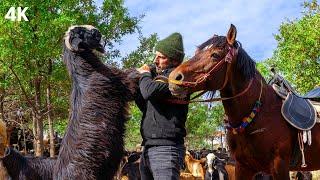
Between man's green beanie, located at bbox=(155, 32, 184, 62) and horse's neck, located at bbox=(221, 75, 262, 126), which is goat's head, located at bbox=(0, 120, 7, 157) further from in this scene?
man's green beanie, located at bbox=(155, 32, 184, 62)

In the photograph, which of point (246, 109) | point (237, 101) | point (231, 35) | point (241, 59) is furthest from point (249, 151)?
point (231, 35)

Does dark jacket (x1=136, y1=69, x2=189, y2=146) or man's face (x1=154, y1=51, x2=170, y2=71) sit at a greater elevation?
man's face (x1=154, y1=51, x2=170, y2=71)

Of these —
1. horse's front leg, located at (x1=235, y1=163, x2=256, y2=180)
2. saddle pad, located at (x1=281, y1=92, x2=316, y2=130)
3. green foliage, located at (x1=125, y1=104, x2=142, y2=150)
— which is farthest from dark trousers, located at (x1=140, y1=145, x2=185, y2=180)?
saddle pad, located at (x1=281, y1=92, x2=316, y2=130)

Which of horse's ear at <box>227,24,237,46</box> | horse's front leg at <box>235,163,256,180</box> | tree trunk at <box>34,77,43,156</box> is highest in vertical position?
tree trunk at <box>34,77,43,156</box>

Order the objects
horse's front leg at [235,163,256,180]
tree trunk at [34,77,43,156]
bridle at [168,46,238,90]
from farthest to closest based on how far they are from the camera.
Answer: tree trunk at [34,77,43,156] < horse's front leg at [235,163,256,180] < bridle at [168,46,238,90]

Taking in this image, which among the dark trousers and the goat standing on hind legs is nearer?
the dark trousers

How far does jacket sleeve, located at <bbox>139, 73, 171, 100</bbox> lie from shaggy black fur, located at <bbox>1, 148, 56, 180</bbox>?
4.58 metres

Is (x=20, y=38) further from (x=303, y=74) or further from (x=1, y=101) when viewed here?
(x=303, y=74)

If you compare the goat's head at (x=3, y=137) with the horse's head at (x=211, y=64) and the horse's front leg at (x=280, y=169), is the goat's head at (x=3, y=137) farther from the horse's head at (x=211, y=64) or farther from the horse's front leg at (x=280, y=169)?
the horse's front leg at (x=280, y=169)

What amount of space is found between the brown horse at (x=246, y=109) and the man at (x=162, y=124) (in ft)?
1.80

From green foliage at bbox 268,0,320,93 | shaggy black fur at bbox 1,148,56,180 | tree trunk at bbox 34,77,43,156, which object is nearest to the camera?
shaggy black fur at bbox 1,148,56,180

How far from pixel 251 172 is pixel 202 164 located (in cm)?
1649

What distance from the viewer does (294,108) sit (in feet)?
20.2

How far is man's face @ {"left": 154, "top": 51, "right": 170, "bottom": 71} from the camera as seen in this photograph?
190 inches
